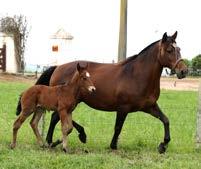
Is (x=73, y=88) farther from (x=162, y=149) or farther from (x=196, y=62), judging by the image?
(x=196, y=62)

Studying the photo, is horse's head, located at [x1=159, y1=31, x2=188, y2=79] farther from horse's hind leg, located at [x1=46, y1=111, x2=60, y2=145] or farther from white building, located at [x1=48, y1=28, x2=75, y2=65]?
white building, located at [x1=48, y1=28, x2=75, y2=65]

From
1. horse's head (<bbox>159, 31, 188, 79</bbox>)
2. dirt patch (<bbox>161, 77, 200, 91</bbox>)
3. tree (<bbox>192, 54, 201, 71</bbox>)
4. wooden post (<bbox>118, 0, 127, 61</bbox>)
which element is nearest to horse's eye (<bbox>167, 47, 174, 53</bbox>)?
horse's head (<bbox>159, 31, 188, 79</bbox>)

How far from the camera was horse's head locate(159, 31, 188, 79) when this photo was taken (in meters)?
9.20

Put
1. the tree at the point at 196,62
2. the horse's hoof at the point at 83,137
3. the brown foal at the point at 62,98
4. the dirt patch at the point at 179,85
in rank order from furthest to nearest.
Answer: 1. the tree at the point at 196,62
2. the dirt patch at the point at 179,85
3. the horse's hoof at the point at 83,137
4. the brown foal at the point at 62,98

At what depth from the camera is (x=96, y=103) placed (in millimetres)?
9914

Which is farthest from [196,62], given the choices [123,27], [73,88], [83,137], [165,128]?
[73,88]

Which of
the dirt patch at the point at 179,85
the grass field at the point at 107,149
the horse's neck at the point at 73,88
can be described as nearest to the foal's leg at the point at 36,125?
the grass field at the point at 107,149

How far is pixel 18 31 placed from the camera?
191 ft

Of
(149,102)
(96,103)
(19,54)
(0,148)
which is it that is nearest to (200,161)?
(149,102)

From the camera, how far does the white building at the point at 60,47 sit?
4500 cm

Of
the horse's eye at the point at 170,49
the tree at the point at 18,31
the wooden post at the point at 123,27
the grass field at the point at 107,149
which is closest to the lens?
the grass field at the point at 107,149

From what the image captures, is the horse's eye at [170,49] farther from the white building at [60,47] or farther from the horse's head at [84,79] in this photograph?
the white building at [60,47]

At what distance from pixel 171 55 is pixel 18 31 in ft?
165

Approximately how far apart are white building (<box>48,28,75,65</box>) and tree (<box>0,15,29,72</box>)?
394 centimetres
